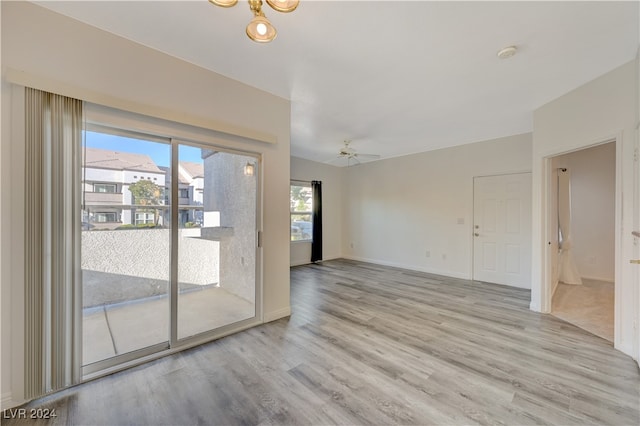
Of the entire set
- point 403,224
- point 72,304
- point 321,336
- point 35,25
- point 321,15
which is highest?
point 321,15

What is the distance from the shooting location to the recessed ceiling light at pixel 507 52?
2.16 metres

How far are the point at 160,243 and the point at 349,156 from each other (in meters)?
3.97

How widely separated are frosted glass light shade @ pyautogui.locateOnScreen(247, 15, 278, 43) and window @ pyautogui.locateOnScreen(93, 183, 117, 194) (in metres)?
1.73

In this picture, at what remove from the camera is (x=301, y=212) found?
22.0 ft

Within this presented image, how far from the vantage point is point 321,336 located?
2.75 m

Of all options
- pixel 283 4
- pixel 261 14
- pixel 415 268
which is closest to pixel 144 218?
pixel 261 14

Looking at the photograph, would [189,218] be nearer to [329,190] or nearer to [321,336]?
[321,336]

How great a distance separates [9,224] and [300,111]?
303 centimetres

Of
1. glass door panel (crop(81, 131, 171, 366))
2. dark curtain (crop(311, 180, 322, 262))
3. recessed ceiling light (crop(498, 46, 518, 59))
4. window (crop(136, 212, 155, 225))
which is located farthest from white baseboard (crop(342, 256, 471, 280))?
window (crop(136, 212, 155, 225))

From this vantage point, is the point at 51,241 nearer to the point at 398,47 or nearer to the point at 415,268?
the point at 398,47

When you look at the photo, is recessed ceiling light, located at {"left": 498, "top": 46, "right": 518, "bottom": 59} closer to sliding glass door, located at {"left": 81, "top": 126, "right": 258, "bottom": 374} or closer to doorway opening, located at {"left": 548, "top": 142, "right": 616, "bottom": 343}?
sliding glass door, located at {"left": 81, "top": 126, "right": 258, "bottom": 374}

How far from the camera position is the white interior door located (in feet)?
14.6

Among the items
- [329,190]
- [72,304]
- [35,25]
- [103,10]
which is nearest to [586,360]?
[72,304]

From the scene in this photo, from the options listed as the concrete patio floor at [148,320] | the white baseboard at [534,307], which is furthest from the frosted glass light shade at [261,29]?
the white baseboard at [534,307]
